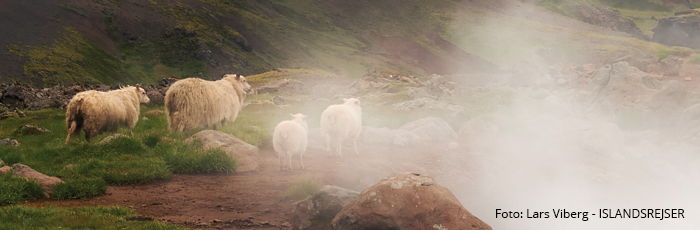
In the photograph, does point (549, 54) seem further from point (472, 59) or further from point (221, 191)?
point (221, 191)

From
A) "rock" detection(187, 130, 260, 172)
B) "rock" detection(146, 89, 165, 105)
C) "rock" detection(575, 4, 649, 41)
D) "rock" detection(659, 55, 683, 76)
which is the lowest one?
"rock" detection(187, 130, 260, 172)

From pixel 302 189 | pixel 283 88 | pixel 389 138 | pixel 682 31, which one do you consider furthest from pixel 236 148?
pixel 682 31

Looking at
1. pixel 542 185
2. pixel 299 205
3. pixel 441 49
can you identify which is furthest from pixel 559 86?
pixel 441 49

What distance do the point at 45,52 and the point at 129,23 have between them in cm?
4038

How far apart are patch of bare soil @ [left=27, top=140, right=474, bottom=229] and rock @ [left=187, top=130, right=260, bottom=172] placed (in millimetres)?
350

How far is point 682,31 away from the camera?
74.9 m

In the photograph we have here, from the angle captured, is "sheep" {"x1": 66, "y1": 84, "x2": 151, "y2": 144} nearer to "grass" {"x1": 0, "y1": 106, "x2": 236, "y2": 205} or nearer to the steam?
"grass" {"x1": 0, "y1": 106, "x2": 236, "y2": 205}

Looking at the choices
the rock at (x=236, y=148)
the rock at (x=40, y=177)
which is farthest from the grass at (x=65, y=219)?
the rock at (x=236, y=148)

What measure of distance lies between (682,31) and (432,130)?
82.8m

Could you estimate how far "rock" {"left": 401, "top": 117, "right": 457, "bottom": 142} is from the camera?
1814cm

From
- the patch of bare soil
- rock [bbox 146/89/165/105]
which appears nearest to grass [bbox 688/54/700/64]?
the patch of bare soil

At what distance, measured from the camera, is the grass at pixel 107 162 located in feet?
29.1

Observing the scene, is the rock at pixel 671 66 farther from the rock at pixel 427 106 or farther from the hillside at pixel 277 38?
the hillside at pixel 277 38

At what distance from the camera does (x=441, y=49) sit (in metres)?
160
